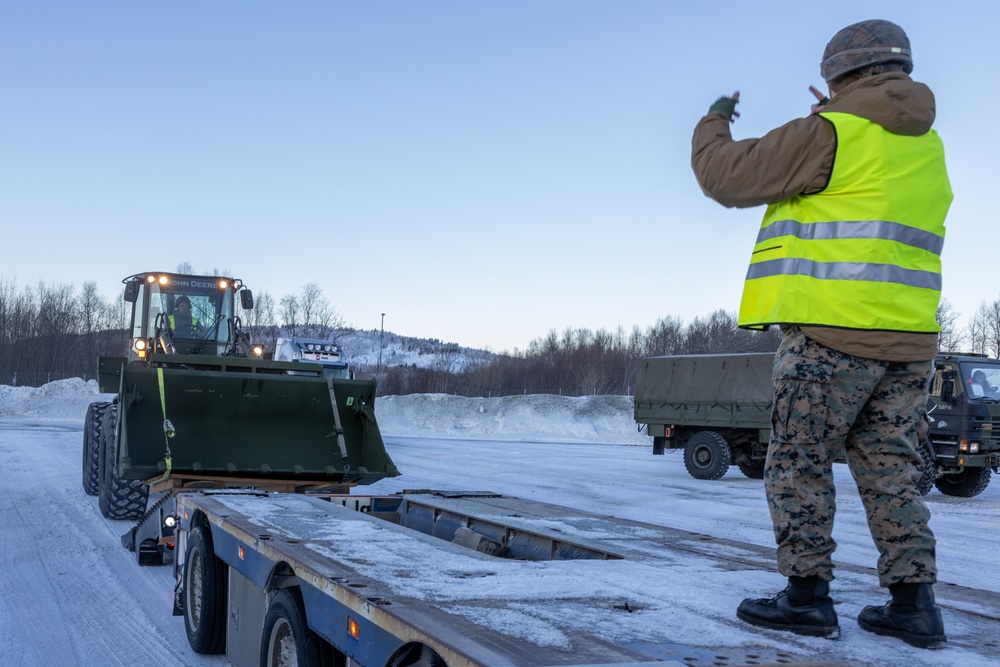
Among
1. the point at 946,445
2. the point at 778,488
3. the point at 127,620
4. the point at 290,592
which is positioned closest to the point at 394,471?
the point at 127,620

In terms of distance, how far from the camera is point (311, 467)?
8.30 meters

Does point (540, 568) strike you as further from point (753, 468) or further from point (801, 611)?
point (753, 468)

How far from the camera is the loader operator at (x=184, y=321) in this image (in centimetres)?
1146

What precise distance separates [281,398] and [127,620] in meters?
3.09

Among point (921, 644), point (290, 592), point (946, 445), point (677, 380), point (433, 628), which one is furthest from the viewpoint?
point (677, 380)

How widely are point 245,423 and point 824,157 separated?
6723mm

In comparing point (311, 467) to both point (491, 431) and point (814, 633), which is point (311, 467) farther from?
point (491, 431)

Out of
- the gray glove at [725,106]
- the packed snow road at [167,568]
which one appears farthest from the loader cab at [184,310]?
the gray glove at [725,106]

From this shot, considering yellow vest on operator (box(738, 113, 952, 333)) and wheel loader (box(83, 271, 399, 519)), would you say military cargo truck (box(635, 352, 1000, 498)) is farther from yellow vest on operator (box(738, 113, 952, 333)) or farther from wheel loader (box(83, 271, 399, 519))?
yellow vest on operator (box(738, 113, 952, 333))

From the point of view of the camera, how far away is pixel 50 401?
132ft

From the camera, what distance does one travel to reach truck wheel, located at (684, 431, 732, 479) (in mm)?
16203

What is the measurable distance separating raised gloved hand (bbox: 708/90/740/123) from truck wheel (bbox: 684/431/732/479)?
549 inches

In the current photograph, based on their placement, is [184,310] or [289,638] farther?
[184,310]

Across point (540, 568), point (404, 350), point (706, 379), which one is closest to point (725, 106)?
point (540, 568)
